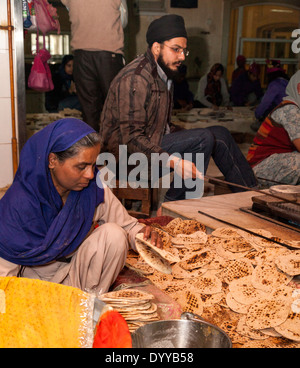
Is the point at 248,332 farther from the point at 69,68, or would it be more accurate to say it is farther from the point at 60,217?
the point at 69,68

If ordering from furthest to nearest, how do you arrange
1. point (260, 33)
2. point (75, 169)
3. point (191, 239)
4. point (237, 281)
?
point (260, 33) < point (191, 239) < point (237, 281) < point (75, 169)

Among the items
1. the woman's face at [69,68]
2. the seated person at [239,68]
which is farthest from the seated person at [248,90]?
the woman's face at [69,68]

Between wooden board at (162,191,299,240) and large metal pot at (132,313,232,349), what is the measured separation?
1.41m

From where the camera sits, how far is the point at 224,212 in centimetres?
342

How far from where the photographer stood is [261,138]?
4.40 meters

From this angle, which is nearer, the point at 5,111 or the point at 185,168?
the point at 185,168

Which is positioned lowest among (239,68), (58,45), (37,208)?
(37,208)

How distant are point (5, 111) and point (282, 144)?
2545 mm

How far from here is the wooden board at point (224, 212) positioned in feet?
10.3

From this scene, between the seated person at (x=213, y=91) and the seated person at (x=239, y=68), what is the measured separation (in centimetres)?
58

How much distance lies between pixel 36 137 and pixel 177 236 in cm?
127

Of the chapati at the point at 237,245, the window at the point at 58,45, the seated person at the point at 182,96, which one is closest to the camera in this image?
the chapati at the point at 237,245

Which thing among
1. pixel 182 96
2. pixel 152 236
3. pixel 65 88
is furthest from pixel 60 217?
pixel 182 96

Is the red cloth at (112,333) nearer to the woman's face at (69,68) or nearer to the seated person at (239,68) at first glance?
the woman's face at (69,68)
